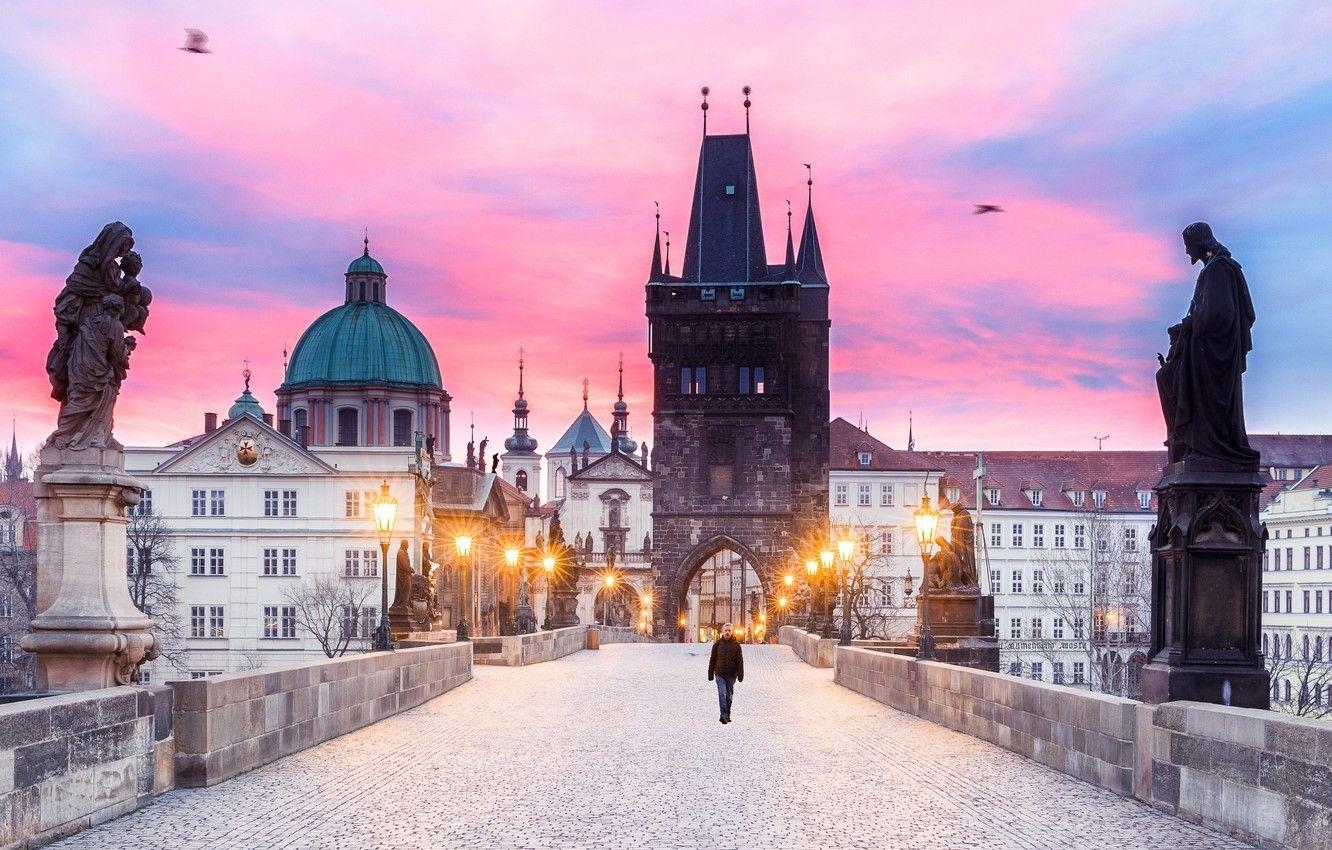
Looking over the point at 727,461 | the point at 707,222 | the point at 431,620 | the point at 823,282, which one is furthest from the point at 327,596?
the point at 431,620

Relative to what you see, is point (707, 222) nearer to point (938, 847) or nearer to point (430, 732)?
point (430, 732)

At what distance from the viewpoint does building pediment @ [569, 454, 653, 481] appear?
136125 millimetres

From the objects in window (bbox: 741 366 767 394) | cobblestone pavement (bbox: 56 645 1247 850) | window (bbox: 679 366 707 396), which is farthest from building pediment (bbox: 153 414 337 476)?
cobblestone pavement (bbox: 56 645 1247 850)

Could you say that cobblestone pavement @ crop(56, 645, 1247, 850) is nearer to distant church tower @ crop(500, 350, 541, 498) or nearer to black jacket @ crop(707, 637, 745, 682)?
black jacket @ crop(707, 637, 745, 682)

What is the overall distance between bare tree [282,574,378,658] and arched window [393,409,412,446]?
25.0 meters

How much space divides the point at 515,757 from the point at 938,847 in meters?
6.51

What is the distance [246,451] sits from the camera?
259 ft

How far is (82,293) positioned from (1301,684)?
61094 mm

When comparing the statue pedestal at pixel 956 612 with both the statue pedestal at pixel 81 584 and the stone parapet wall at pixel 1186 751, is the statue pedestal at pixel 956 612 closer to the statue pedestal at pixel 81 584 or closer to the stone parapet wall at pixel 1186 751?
the stone parapet wall at pixel 1186 751

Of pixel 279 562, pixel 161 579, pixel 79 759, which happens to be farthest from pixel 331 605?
pixel 79 759

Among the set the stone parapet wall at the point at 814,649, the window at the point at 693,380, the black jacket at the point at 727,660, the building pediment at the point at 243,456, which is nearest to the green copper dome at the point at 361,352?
the building pediment at the point at 243,456

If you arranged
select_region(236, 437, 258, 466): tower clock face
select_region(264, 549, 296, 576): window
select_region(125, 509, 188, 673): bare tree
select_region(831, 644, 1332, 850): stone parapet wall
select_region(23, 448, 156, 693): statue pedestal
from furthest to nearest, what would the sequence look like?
select_region(264, 549, 296, 576): window, select_region(236, 437, 258, 466): tower clock face, select_region(125, 509, 188, 673): bare tree, select_region(23, 448, 156, 693): statue pedestal, select_region(831, 644, 1332, 850): stone parapet wall

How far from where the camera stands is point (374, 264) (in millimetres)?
109000

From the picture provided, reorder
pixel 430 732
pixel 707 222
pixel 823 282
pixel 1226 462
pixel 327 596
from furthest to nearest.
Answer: pixel 823 282 < pixel 707 222 < pixel 327 596 < pixel 430 732 < pixel 1226 462
